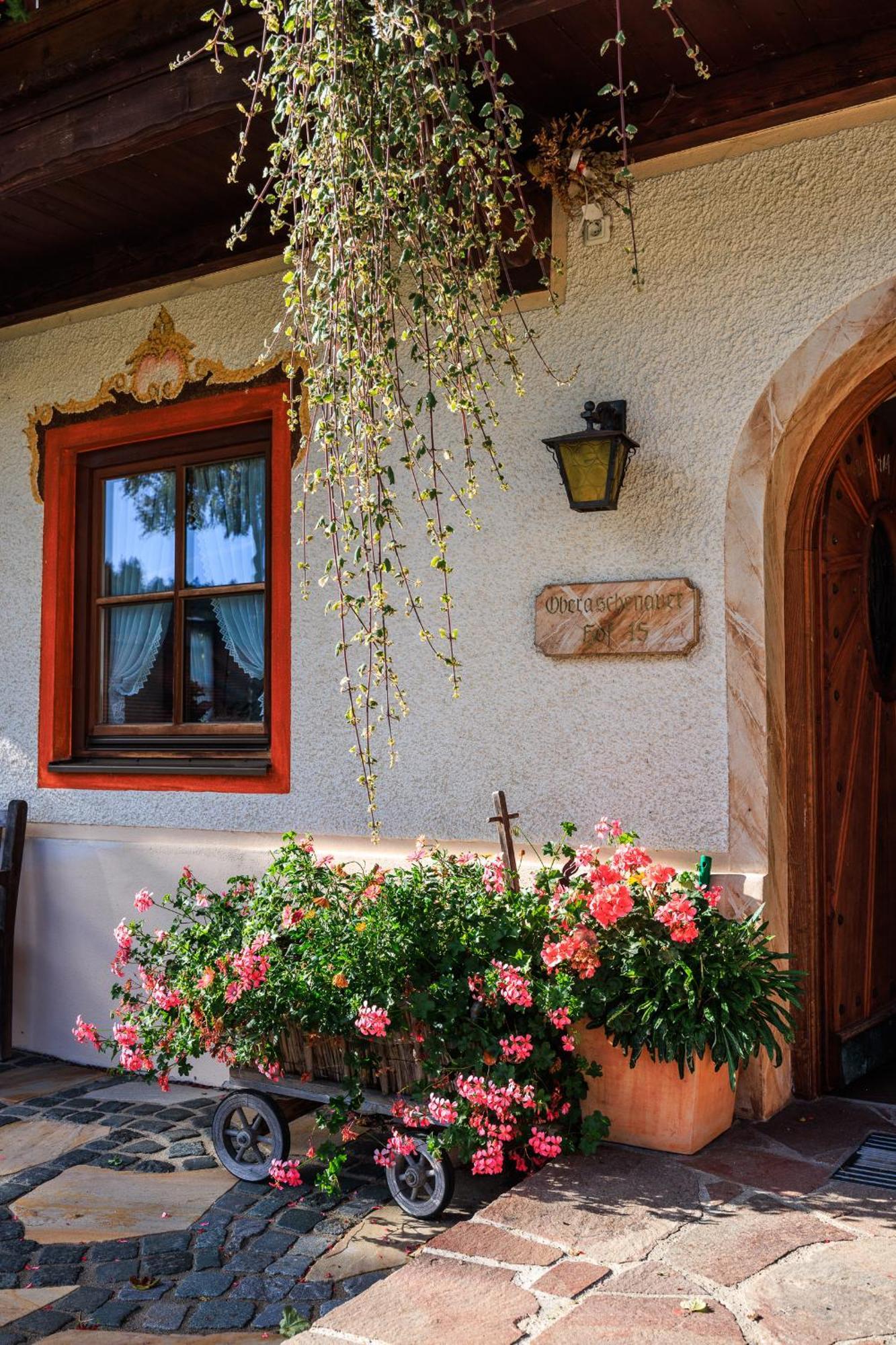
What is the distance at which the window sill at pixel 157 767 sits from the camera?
464 cm

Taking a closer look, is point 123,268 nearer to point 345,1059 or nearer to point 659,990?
point 345,1059

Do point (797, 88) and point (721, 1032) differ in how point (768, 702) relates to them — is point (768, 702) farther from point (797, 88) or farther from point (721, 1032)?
point (797, 88)

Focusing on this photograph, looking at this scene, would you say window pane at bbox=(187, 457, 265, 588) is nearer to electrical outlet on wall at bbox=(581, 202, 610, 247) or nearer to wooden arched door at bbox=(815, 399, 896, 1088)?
electrical outlet on wall at bbox=(581, 202, 610, 247)

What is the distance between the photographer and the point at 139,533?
17.4ft

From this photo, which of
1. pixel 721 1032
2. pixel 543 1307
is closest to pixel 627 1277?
pixel 543 1307

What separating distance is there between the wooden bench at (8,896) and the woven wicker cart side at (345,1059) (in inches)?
84.0

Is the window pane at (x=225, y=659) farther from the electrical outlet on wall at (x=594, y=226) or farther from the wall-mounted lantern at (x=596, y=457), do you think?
the electrical outlet on wall at (x=594, y=226)

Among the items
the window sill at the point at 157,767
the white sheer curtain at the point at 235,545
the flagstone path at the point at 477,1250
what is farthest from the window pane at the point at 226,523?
the flagstone path at the point at 477,1250

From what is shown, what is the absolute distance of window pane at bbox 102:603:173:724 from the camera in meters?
5.15

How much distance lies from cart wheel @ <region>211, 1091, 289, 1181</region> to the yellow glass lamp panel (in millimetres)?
2050

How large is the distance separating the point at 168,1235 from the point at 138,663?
264cm

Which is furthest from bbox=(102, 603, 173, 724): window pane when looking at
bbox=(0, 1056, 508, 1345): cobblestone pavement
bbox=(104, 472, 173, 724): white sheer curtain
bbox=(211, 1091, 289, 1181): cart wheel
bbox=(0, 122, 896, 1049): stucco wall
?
bbox=(211, 1091, 289, 1181): cart wheel

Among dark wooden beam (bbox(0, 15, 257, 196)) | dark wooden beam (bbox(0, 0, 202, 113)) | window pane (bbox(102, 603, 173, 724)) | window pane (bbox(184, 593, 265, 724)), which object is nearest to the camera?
dark wooden beam (bbox(0, 15, 257, 196))

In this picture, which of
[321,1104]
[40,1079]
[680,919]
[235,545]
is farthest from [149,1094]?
[680,919]
